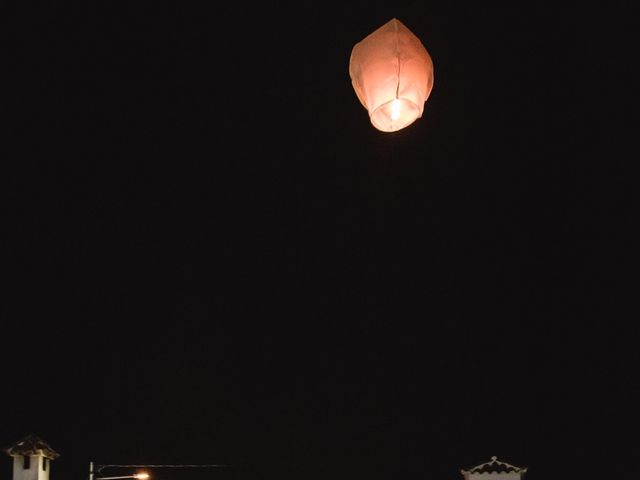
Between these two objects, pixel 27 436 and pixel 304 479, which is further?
pixel 304 479

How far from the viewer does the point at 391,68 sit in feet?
12.9

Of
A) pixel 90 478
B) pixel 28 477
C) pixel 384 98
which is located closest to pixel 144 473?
pixel 90 478

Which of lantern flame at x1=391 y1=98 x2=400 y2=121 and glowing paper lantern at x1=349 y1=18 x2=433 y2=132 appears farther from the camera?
lantern flame at x1=391 y1=98 x2=400 y2=121

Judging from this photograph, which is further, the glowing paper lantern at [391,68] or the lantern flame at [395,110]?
the lantern flame at [395,110]

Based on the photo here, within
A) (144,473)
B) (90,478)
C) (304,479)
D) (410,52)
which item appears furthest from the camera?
(304,479)

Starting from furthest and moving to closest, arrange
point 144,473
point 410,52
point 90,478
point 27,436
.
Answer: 1. point 144,473
2. point 90,478
3. point 27,436
4. point 410,52

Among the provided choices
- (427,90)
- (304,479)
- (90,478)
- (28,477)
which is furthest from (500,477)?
(427,90)

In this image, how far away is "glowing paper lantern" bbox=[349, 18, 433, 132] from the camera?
393cm

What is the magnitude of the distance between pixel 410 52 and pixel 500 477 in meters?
6.89

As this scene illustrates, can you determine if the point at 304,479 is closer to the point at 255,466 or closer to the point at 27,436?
the point at 255,466

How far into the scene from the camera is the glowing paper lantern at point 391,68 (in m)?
3.93

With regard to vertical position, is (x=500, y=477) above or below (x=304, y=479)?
below

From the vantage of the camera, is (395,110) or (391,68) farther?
(395,110)

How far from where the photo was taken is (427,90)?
4.14 meters
